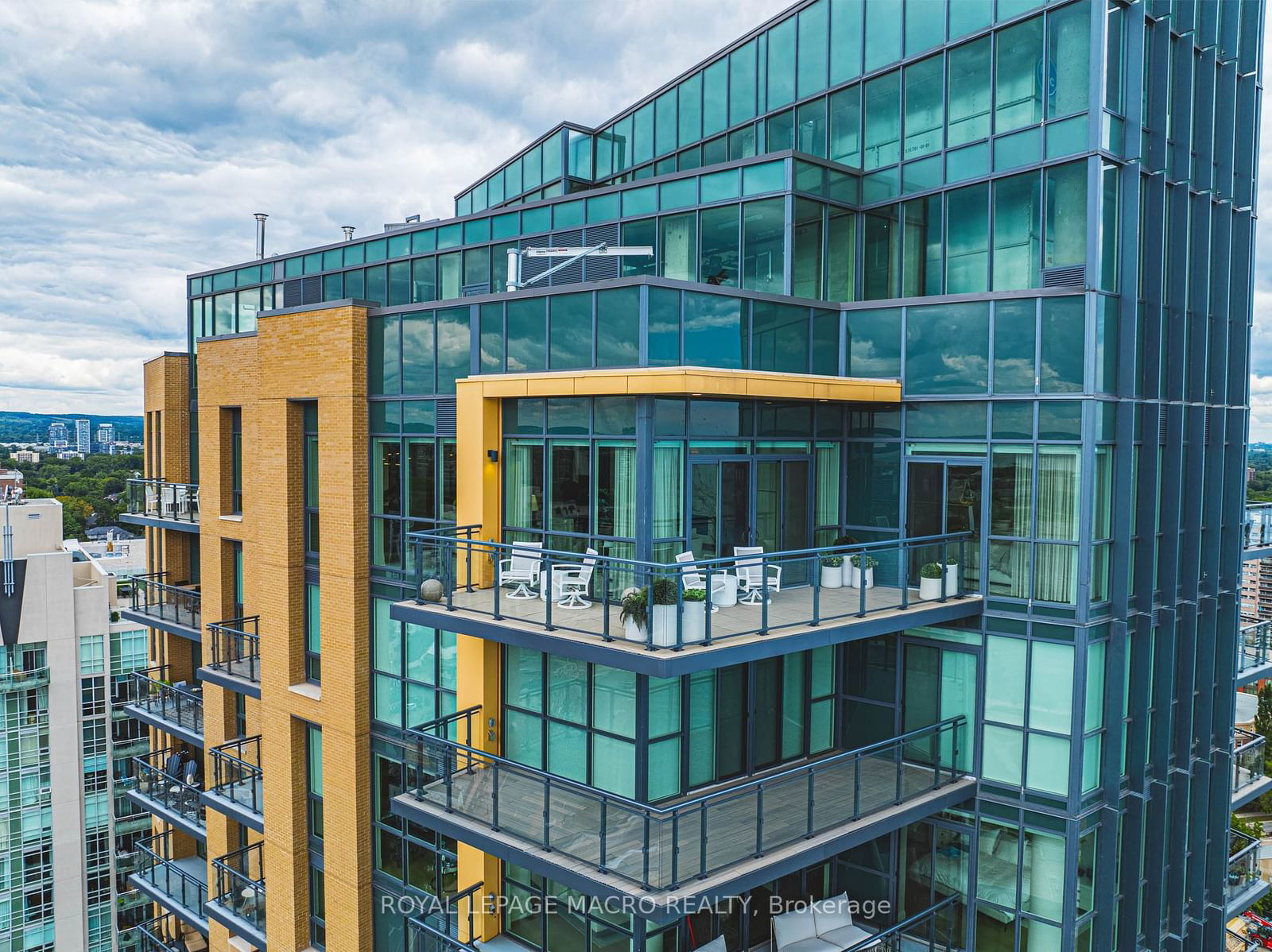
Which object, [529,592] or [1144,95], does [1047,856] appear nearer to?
[529,592]

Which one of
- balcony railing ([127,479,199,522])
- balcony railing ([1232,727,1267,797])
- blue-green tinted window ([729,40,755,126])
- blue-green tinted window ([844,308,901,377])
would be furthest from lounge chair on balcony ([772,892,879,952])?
balcony railing ([127,479,199,522])

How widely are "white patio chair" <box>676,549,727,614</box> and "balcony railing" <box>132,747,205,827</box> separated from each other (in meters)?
15.7

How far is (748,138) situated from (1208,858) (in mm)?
16903

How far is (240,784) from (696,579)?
565 inches

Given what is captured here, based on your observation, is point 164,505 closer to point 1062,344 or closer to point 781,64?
point 781,64

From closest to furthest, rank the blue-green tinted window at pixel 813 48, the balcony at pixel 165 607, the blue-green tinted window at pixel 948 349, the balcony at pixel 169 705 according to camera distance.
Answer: the blue-green tinted window at pixel 948 349, the blue-green tinted window at pixel 813 48, the balcony at pixel 169 705, the balcony at pixel 165 607

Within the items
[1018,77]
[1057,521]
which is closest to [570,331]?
[1057,521]

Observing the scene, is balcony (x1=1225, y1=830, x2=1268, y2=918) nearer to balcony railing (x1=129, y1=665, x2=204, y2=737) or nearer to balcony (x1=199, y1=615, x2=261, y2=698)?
balcony (x1=199, y1=615, x2=261, y2=698)

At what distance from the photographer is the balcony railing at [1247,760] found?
18516mm

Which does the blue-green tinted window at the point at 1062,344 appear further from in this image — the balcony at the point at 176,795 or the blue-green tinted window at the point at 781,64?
the balcony at the point at 176,795

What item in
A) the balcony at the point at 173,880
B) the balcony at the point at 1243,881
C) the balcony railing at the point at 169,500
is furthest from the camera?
the balcony railing at the point at 169,500

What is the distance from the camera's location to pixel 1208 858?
1619 cm

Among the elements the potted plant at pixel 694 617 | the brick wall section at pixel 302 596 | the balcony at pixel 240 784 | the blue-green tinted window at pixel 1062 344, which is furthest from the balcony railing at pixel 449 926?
the blue-green tinted window at pixel 1062 344

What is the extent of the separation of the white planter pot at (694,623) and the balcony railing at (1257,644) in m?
15.9
